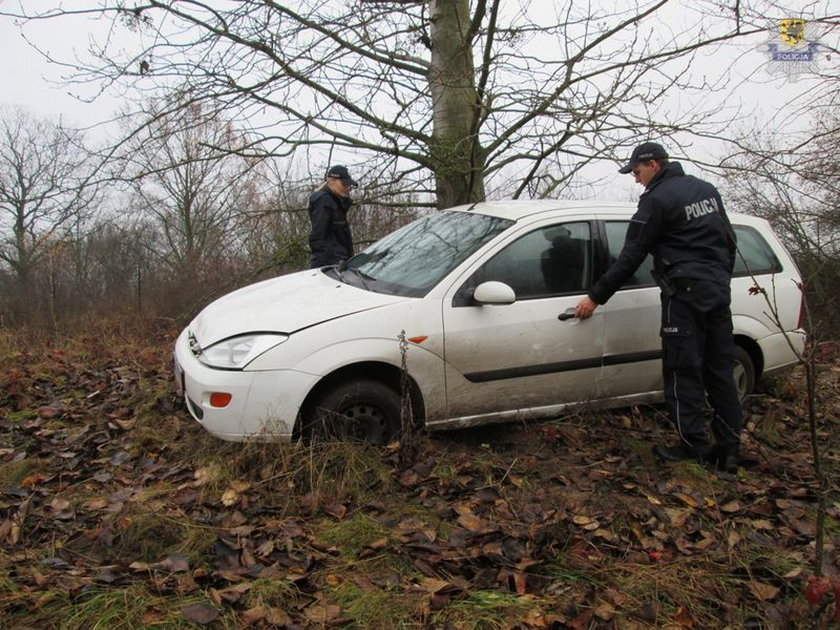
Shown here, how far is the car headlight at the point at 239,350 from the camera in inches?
136

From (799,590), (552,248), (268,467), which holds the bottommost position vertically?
(799,590)

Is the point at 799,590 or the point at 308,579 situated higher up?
the point at 308,579

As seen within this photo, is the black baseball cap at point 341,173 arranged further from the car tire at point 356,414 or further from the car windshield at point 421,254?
the car tire at point 356,414

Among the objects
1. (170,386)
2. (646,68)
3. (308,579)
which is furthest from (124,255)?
(308,579)

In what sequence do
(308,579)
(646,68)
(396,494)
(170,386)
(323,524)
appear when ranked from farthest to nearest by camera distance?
(646,68) → (170,386) → (396,494) → (323,524) → (308,579)

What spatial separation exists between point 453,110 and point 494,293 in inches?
149

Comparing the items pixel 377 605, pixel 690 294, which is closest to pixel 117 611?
pixel 377 605

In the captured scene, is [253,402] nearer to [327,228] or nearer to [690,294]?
[690,294]

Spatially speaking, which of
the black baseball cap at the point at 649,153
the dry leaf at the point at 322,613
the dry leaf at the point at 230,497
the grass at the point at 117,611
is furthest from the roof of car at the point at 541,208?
the grass at the point at 117,611

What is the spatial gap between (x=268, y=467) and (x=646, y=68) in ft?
15.9

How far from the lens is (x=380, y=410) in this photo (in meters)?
3.71

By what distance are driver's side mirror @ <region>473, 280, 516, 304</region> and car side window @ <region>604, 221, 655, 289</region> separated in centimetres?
95

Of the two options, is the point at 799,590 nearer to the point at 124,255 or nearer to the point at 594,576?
the point at 594,576

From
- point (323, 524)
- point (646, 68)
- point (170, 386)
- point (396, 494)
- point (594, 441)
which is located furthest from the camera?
point (646, 68)
